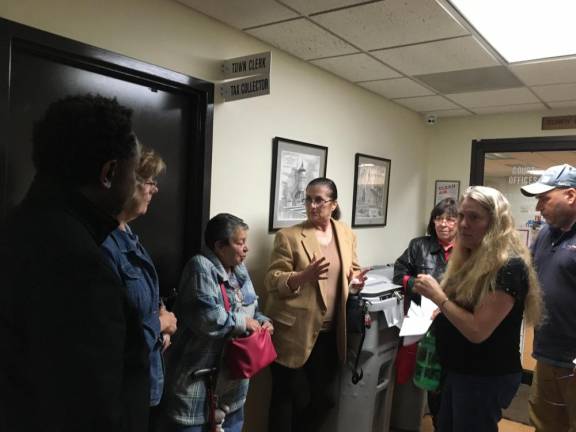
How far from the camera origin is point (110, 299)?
31.0 inches

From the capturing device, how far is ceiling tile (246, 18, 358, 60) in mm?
2215

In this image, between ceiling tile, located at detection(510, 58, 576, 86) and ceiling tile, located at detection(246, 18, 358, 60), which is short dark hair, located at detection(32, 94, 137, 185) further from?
ceiling tile, located at detection(510, 58, 576, 86)

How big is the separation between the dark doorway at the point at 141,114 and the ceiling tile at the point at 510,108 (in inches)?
109

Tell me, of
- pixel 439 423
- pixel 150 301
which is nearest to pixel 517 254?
pixel 439 423

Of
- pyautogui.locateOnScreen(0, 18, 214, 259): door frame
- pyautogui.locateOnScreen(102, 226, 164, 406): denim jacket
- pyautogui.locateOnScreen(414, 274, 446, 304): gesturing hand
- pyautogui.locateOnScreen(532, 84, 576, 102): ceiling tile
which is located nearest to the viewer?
pyautogui.locateOnScreen(102, 226, 164, 406): denim jacket

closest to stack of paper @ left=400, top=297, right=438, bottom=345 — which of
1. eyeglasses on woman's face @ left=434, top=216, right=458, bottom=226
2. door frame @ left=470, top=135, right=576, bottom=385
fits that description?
eyeglasses on woman's face @ left=434, top=216, right=458, bottom=226

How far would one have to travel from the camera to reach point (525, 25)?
2117mm

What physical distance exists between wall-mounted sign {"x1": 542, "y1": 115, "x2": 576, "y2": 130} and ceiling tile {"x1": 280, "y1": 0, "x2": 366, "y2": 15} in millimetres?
2707

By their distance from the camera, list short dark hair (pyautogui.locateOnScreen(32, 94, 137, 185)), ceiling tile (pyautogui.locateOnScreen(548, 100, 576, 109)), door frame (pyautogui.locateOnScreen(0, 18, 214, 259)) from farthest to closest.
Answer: ceiling tile (pyautogui.locateOnScreen(548, 100, 576, 109)) → door frame (pyautogui.locateOnScreen(0, 18, 214, 259)) → short dark hair (pyautogui.locateOnScreen(32, 94, 137, 185))

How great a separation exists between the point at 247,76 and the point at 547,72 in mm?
1990

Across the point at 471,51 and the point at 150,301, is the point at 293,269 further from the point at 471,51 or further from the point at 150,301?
the point at 471,51

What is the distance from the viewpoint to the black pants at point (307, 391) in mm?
2355

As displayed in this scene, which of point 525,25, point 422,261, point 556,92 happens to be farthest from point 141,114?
point 556,92

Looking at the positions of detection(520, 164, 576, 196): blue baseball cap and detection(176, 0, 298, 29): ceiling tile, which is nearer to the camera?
detection(176, 0, 298, 29): ceiling tile
